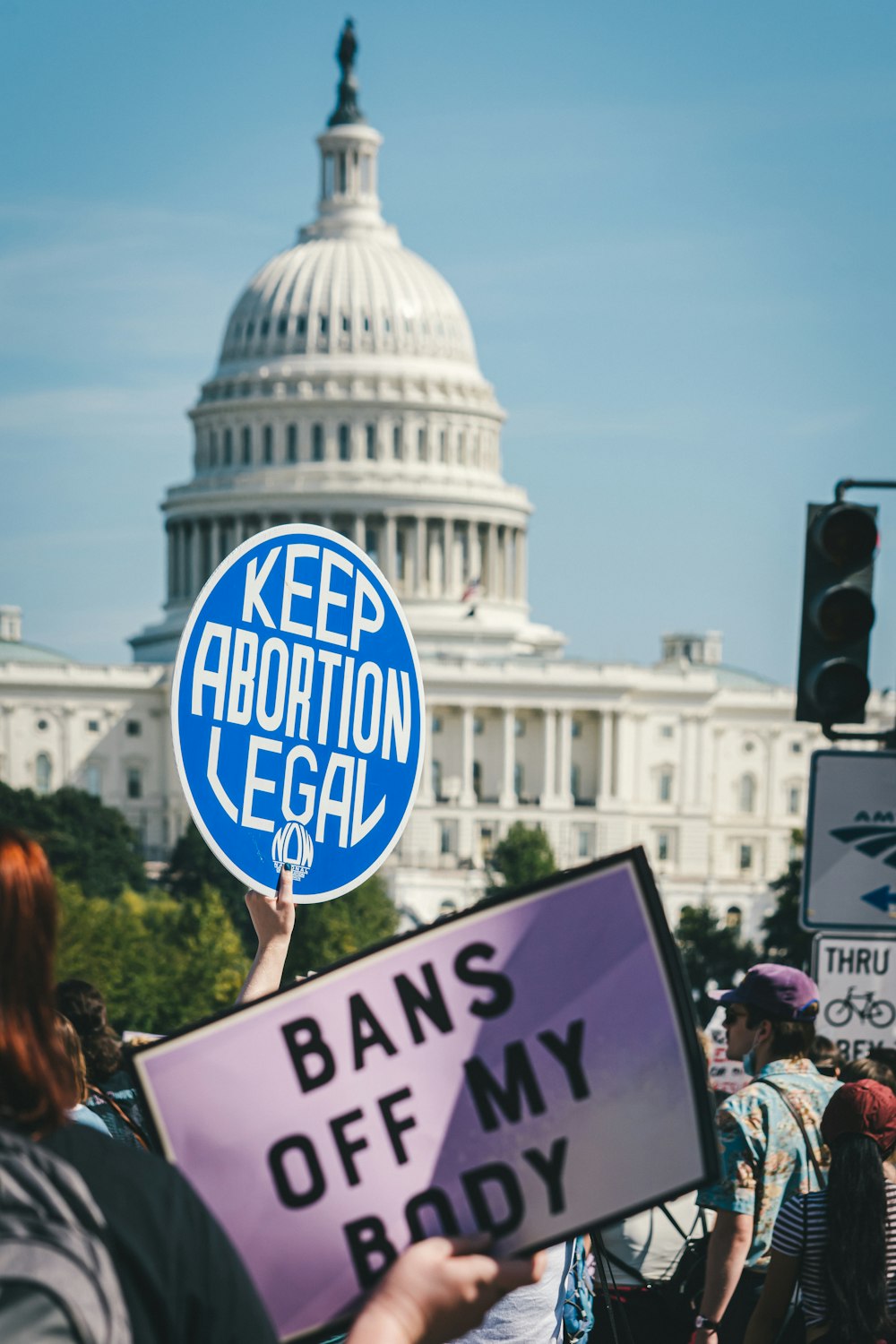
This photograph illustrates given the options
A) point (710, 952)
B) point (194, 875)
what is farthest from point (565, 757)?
point (710, 952)

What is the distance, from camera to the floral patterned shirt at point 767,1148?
845 centimetres

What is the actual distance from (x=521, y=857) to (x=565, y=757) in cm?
2500

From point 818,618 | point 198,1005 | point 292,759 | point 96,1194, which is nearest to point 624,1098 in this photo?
point 96,1194

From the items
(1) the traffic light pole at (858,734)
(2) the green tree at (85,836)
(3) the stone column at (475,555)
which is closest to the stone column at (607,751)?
(3) the stone column at (475,555)

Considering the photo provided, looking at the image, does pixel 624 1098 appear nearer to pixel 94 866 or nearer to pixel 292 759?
pixel 292 759

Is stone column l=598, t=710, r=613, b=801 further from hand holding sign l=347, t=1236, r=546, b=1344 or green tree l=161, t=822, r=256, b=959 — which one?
hand holding sign l=347, t=1236, r=546, b=1344

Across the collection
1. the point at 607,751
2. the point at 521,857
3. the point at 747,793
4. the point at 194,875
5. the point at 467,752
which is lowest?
the point at 194,875

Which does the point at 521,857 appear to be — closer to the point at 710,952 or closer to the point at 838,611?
the point at 710,952

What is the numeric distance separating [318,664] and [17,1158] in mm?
3162

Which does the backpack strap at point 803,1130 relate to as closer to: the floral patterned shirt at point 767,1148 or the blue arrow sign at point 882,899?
the floral patterned shirt at point 767,1148

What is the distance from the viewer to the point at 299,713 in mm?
6559

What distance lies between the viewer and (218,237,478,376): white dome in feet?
502

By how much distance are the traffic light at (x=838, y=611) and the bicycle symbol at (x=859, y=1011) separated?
1.48 meters

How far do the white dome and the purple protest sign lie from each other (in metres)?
150
